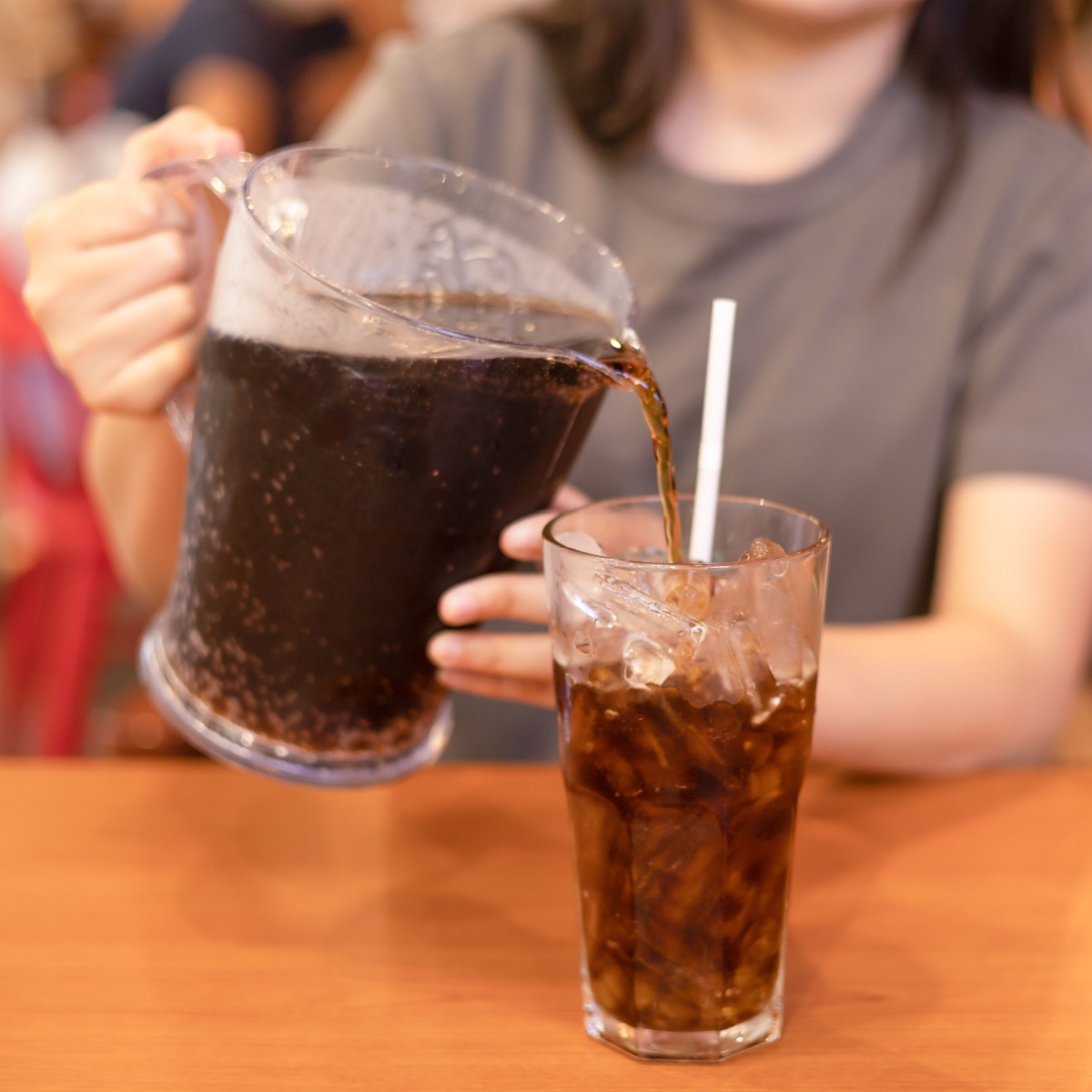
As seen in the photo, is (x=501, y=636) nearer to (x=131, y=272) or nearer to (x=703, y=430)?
(x=703, y=430)

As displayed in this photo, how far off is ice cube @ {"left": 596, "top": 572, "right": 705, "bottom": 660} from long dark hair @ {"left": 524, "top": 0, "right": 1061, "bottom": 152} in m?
0.87

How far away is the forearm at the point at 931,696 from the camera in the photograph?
0.99 meters

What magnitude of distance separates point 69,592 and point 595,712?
2047 mm

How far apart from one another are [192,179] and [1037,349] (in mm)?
847

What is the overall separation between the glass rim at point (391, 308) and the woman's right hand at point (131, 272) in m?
0.10

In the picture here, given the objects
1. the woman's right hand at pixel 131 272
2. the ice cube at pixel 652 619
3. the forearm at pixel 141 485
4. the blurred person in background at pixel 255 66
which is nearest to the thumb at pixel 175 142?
the woman's right hand at pixel 131 272

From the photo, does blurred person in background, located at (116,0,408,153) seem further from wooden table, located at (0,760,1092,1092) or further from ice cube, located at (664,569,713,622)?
ice cube, located at (664,569,713,622)

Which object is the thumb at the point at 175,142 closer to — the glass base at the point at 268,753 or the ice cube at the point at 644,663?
the glass base at the point at 268,753

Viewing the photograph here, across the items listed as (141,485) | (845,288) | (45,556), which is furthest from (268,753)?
(45,556)

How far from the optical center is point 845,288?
1311 millimetres

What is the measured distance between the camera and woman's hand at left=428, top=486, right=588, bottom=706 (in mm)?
711

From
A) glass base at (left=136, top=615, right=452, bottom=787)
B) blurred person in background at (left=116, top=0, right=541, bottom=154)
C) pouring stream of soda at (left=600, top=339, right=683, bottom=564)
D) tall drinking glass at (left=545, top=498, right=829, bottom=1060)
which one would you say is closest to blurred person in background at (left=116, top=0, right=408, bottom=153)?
blurred person in background at (left=116, top=0, right=541, bottom=154)

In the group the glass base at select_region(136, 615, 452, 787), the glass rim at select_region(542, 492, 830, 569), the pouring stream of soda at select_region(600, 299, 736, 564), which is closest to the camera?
the glass rim at select_region(542, 492, 830, 569)

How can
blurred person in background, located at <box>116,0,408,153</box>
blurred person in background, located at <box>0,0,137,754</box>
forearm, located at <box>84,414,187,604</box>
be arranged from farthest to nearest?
blurred person in background, located at <box>116,0,408,153</box> → blurred person in background, located at <box>0,0,137,754</box> → forearm, located at <box>84,414,187,604</box>
